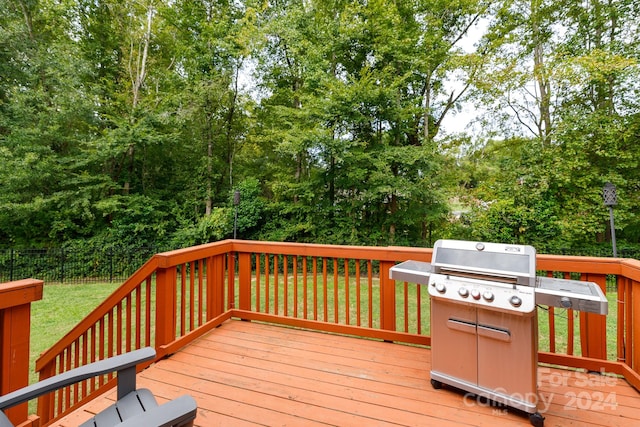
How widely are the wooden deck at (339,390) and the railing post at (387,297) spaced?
19 centimetres

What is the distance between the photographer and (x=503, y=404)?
177 centimetres

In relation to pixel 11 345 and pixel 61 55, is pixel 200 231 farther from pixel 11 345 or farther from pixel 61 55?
pixel 11 345

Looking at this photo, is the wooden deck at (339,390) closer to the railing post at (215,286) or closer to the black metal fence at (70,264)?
the railing post at (215,286)

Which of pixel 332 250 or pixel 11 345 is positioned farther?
pixel 332 250

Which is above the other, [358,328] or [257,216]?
[257,216]

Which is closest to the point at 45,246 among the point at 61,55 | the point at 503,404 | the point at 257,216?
the point at 61,55

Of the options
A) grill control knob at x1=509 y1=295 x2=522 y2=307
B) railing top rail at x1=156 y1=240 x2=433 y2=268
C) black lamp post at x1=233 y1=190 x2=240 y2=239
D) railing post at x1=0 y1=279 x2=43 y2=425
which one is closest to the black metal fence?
black lamp post at x1=233 y1=190 x2=240 y2=239

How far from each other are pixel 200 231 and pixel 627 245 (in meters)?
12.5

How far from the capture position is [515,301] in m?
1.59

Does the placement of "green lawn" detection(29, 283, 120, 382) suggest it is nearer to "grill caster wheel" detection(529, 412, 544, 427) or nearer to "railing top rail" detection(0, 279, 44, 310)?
"railing top rail" detection(0, 279, 44, 310)

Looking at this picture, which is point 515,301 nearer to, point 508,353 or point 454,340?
point 508,353

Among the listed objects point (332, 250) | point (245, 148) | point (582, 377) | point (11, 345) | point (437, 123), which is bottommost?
point (582, 377)

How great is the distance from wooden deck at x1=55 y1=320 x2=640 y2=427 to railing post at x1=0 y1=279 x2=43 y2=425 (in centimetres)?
43

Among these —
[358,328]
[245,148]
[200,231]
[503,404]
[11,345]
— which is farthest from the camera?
[245,148]
